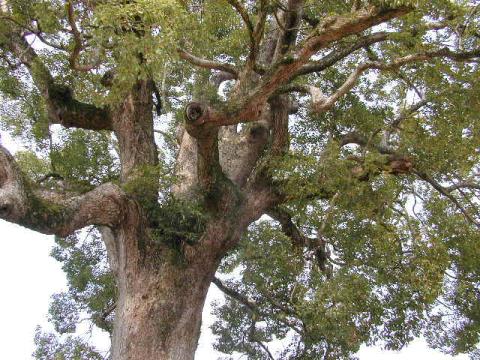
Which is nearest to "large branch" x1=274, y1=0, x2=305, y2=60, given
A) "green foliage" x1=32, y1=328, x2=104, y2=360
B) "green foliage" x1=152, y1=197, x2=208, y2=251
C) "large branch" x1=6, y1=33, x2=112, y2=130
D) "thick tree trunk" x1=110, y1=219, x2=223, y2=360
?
"green foliage" x1=152, y1=197, x2=208, y2=251

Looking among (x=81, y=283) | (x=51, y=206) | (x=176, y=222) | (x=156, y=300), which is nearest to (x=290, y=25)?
(x=176, y=222)

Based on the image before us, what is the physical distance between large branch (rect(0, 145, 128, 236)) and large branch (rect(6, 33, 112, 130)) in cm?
142

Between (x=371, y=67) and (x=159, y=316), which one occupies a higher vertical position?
(x=371, y=67)

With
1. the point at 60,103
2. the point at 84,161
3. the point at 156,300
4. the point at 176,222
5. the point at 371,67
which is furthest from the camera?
the point at 84,161

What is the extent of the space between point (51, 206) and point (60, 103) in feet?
7.64

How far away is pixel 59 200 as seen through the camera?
5.13 m

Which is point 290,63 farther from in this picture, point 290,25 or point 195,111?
point 290,25

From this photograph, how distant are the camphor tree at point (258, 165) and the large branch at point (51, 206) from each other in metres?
0.02

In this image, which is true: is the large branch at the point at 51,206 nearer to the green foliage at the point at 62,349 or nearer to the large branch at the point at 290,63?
the large branch at the point at 290,63

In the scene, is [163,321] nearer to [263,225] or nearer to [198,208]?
[198,208]

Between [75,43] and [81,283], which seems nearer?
[75,43]

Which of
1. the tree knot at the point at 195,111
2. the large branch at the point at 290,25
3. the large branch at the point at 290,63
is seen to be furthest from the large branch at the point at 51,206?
the large branch at the point at 290,25

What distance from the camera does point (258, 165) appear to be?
7.27 metres

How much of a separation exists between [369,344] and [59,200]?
17.0 ft
